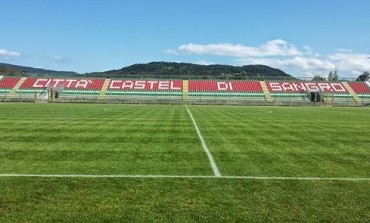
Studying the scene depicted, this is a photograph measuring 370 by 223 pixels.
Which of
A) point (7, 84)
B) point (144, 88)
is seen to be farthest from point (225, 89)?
point (7, 84)

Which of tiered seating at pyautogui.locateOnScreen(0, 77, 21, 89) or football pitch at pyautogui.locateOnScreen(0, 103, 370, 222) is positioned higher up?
tiered seating at pyautogui.locateOnScreen(0, 77, 21, 89)

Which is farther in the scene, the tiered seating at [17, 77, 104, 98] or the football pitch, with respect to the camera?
the tiered seating at [17, 77, 104, 98]

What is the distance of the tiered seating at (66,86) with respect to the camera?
285ft

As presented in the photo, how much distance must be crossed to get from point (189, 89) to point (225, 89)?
7.00m

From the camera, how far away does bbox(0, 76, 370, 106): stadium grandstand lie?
86250 mm

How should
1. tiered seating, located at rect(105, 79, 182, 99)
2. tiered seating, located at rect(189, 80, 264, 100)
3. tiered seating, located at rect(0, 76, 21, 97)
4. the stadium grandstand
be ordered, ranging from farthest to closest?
tiered seating, located at rect(189, 80, 264, 100) < tiered seating, located at rect(105, 79, 182, 99) < tiered seating, located at rect(0, 76, 21, 97) < the stadium grandstand

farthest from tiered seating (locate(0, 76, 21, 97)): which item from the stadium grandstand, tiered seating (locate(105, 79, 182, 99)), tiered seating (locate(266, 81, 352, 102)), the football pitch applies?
the football pitch

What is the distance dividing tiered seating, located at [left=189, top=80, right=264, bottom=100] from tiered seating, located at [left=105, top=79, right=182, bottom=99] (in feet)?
10.6

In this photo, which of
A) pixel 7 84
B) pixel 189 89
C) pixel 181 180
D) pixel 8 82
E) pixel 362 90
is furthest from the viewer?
pixel 189 89

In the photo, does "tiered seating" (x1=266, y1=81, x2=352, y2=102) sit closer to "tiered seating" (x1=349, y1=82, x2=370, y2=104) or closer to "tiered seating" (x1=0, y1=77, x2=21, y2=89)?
"tiered seating" (x1=349, y1=82, x2=370, y2=104)

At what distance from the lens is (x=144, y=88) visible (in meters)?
92.4

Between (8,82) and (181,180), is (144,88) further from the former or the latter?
(181,180)

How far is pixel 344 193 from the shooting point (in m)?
7.81

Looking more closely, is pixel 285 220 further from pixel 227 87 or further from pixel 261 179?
pixel 227 87
